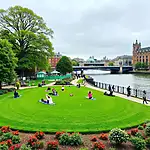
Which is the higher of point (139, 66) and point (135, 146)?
point (139, 66)

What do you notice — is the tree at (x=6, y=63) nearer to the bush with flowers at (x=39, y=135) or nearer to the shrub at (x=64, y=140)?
the bush with flowers at (x=39, y=135)

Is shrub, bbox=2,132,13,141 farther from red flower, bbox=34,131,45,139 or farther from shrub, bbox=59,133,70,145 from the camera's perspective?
shrub, bbox=59,133,70,145

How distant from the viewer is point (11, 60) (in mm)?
31875

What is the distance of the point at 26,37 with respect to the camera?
1804 inches

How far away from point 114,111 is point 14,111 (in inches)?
357

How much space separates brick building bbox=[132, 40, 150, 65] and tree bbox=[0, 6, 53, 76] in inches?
5141

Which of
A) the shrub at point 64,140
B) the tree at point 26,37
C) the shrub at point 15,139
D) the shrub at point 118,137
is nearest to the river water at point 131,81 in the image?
the tree at point 26,37

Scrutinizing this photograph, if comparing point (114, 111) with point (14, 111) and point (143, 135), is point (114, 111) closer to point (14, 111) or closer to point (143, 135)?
point (143, 135)

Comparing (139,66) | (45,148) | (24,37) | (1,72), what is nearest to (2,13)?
(24,37)

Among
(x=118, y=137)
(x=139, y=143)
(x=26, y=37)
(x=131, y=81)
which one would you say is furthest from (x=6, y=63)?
(x=131, y=81)

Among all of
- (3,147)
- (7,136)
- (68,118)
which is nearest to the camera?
(3,147)

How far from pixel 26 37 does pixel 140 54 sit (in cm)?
15037

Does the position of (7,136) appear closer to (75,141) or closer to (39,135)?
(39,135)

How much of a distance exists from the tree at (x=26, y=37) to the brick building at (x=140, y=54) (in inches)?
5141
